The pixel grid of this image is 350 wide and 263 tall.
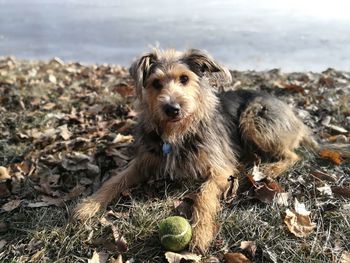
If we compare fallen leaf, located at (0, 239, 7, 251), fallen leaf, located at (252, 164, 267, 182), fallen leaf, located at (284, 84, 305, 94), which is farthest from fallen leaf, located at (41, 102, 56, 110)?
fallen leaf, located at (284, 84, 305, 94)

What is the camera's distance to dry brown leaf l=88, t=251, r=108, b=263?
3.78 meters

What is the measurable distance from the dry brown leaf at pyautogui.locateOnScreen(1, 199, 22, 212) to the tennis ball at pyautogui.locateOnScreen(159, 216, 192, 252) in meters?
1.74

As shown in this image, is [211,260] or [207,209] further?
[207,209]

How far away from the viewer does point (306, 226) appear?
4027 mm

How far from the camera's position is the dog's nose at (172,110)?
14.4 feet

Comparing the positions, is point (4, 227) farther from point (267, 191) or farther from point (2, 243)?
point (267, 191)

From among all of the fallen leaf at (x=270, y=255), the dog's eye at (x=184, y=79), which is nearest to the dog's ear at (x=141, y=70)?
the dog's eye at (x=184, y=79)

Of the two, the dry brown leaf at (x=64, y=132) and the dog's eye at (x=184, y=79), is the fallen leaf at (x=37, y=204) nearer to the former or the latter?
the dry brown leaf at (x=64, y=132)

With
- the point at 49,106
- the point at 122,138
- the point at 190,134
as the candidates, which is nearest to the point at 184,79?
the point at 190,134

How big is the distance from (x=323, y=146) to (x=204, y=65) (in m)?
1.76

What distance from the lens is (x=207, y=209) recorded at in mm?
4156

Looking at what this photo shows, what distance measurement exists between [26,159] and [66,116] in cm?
133

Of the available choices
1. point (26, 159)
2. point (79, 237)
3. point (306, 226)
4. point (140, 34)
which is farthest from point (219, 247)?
point (140, 34)

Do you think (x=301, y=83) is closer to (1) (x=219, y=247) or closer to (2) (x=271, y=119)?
(2) (x=271, y=119)
